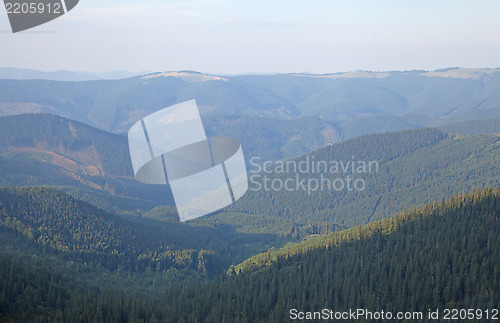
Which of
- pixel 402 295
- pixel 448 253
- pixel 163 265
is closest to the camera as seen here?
pixel 402 295

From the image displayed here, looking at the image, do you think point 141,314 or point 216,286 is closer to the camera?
point 141,314

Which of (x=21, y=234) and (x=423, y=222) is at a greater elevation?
(x=21, y=234)

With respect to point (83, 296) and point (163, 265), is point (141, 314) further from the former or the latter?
point (163, 265)

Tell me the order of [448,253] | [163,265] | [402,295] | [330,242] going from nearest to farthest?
[402,295] → [448,253] → [330,242] → [163,265]

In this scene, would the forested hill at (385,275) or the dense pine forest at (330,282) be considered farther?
the forested hill at (385,275)

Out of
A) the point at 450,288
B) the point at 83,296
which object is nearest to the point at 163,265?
the point at 83,296

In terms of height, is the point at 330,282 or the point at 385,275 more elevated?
the point at 330,282

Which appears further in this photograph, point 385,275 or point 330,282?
point 330,282

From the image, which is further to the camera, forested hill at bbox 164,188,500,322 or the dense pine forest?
forested hill at bbox 164,188,500,322
